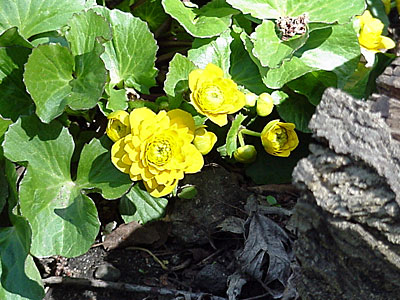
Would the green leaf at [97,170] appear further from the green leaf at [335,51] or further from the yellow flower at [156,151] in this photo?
the green leaf at [335,51]

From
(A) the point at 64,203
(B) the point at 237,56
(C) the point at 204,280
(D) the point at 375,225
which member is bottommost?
(C) the point at 204,280

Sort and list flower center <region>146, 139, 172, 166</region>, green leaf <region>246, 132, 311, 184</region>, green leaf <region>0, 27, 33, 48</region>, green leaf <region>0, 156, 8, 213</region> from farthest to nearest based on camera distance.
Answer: green leaf <region>246, 132, 311, 184</region> → green leaf <region>0, 156, 8, 213</region> → green leaf <region>0, 27, 33, 48</region> → flower center <region>146, 139, 172, 166</region>

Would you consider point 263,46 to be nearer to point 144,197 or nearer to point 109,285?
point 144,197

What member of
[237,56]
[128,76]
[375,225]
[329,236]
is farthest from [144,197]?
[375,225]

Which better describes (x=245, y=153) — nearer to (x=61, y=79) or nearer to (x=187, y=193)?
(x=187, y=193)

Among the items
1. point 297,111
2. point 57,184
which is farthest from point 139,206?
point 297,111

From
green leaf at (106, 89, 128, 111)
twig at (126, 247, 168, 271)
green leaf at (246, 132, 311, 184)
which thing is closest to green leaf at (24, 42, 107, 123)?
green leaf at (106, 89, 128, 111)

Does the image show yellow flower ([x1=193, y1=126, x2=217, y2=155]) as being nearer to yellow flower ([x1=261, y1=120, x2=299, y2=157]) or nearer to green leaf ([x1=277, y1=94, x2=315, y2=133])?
yellow flower ([x1=261, y1=120, x2=299, y2=157])
